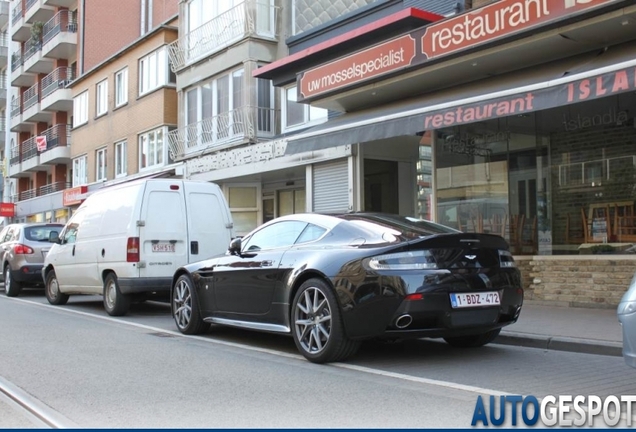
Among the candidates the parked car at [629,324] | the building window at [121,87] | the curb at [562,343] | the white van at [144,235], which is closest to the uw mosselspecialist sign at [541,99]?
the curb at [562,343]

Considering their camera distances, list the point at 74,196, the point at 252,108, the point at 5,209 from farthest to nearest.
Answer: the point at 5,209, the point at 74,196, the point at 252,108

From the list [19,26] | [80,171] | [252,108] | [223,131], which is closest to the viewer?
[252,108]

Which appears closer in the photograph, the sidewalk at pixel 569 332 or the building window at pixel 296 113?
the sidewalk at pixel 569 332

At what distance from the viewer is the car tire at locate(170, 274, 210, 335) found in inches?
339

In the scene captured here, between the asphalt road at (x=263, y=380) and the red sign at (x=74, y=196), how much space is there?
68.3ft

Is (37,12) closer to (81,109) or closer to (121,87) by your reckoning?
(81,109)

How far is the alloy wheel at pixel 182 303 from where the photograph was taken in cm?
874

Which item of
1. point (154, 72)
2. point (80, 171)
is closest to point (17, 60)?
point (80, 171)

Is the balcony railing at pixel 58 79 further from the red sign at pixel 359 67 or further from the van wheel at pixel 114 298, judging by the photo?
the van wheel at pixel 114 298

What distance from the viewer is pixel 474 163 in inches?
515

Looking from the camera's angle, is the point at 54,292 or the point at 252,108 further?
the point at 252,108

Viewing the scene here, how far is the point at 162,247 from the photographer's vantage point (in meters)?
10.8

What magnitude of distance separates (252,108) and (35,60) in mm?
26349

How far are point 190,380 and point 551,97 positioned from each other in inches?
235
